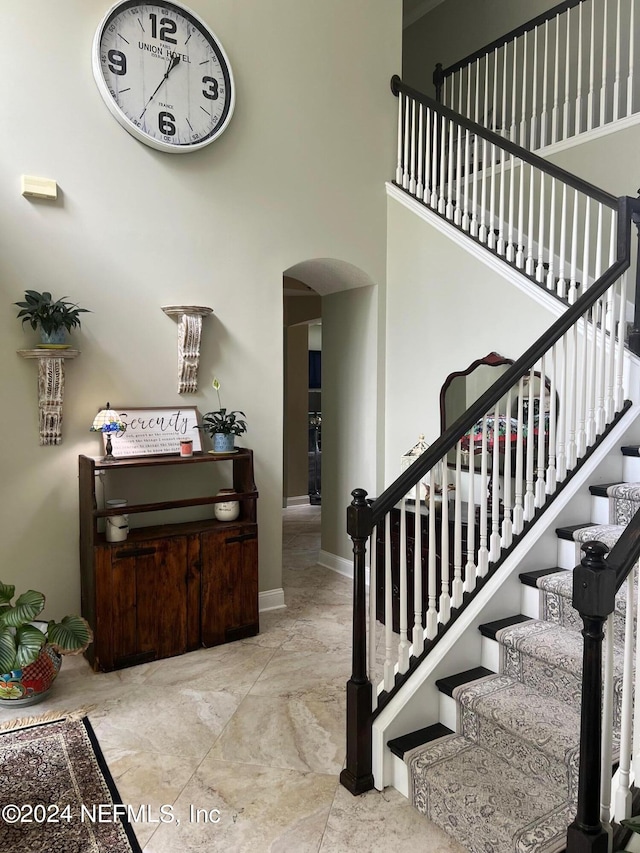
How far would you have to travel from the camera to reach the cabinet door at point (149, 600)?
3.40 m

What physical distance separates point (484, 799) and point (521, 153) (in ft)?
11.2

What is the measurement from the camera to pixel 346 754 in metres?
2.49

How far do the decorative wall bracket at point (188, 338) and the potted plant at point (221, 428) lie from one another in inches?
7.6

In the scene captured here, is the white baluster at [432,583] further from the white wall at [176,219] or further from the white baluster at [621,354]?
the white wall at [176,219]

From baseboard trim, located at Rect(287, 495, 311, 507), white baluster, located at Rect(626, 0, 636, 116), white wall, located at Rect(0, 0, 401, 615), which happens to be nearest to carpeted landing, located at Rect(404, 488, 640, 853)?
white wall, located at Rect(0, 0, 401, 615)

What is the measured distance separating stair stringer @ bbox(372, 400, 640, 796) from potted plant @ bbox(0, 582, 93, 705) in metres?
1.53

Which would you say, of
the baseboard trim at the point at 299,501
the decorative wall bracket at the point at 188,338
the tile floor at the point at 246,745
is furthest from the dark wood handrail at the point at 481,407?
the baseboard trim at the point at 299,501

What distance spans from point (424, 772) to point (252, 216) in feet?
11.0

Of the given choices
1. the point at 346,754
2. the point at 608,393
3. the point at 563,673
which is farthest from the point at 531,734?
the point at 608,393

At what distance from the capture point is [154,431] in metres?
3.77

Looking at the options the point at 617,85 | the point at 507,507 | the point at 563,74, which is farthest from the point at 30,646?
the point at 563,74

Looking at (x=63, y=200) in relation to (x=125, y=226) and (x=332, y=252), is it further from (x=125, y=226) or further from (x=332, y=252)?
(x=332, y=252)

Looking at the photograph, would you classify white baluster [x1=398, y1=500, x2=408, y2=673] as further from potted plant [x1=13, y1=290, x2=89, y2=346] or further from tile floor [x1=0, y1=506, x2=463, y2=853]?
potted plant [x1=13, y1=290, x2=89, y2=346]

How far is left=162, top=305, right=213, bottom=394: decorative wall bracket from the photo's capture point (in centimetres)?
383
